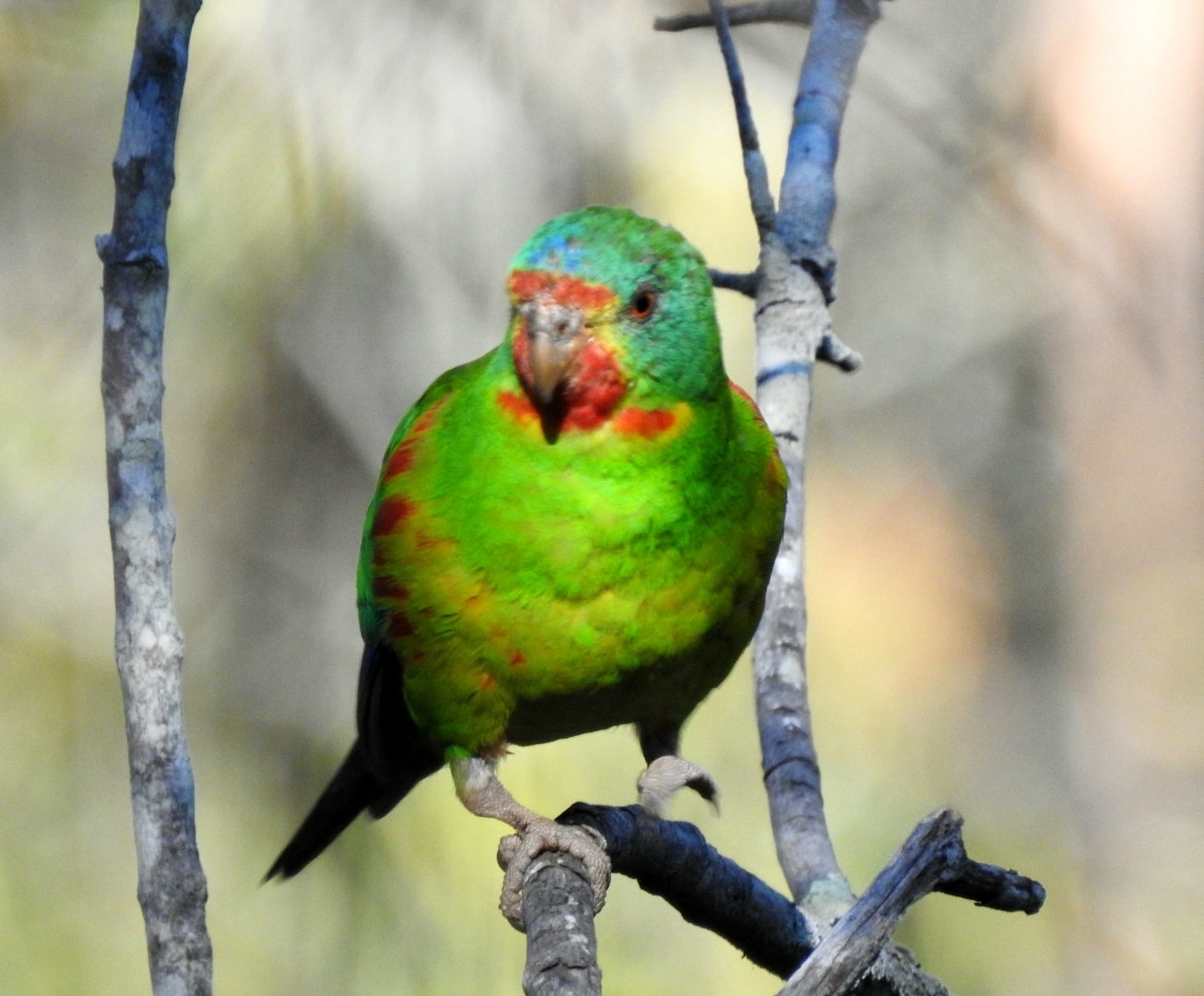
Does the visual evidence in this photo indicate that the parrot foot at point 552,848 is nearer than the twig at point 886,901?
No

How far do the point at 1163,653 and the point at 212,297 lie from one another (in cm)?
518

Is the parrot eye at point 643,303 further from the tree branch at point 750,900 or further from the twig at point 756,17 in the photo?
the twig at point 756,17

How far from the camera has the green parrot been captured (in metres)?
2.40

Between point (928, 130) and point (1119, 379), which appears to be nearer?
point (1119, 379)

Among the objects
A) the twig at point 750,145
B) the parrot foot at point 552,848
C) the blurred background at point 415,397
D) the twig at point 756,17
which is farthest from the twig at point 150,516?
the blurred background at point 415,397

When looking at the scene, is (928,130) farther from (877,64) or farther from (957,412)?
(957,412)

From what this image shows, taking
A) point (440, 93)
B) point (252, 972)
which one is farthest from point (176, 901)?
point (440, 93)

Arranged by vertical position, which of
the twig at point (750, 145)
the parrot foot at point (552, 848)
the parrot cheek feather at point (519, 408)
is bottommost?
the parrot foot at point (552, 848)

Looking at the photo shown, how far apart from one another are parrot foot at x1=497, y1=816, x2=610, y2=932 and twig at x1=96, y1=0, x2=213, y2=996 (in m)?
0.58

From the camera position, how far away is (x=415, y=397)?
6.79m

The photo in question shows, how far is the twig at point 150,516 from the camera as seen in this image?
6.04 feet

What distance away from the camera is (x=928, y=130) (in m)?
7.40

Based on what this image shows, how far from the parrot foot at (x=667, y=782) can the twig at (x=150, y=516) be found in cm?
103

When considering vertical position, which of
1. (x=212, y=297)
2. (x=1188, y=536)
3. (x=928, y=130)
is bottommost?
(x=212, y=297)
